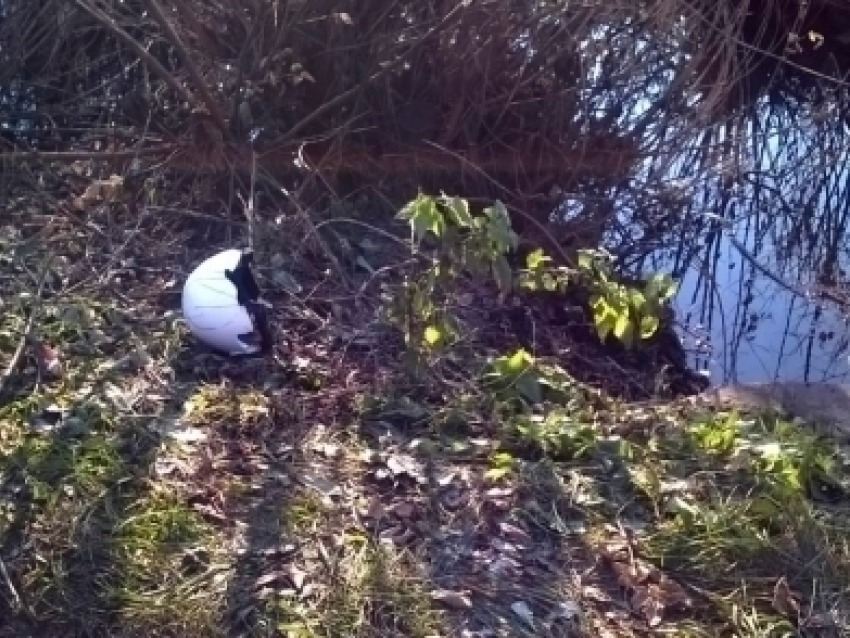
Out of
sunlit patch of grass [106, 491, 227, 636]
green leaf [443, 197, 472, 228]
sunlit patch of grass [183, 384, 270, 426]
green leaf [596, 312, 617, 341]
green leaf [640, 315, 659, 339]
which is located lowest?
sunlit patch of grass [106, 491, 227, 636]

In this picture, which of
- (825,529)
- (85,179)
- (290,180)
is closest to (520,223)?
(290,180)

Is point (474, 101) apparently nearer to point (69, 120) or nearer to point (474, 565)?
point (69, 120)

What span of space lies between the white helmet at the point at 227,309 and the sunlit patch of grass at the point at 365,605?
910 mm

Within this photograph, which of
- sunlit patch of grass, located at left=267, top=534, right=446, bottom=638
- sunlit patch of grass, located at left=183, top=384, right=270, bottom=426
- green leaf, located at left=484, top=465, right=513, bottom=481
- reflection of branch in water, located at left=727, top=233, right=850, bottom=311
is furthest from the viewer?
reflection of branch in water, located at left=727, top=233, right=850, bottom=311

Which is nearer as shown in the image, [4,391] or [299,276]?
[4,391]

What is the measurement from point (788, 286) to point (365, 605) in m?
3.01

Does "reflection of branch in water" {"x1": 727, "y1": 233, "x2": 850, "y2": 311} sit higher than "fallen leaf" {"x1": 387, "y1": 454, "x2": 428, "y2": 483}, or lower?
higher

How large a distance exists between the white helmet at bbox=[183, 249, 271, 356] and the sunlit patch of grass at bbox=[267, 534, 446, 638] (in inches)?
35.8

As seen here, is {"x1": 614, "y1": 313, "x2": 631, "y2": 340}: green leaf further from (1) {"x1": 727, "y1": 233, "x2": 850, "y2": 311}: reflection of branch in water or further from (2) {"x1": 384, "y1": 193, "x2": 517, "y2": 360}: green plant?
(1) {"x1": 727, "y1": 233, "x2": 850, "y2": 311}: reflection of branch in water

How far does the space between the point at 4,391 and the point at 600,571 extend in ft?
5.32

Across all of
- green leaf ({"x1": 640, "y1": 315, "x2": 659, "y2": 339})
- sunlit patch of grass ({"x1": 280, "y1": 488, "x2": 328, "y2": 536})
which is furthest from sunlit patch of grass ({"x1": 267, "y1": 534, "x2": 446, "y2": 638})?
green leaf ({"x1": 640, "y1": 315, "x2": 659, "y2": 339})

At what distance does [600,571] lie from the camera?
287 cm

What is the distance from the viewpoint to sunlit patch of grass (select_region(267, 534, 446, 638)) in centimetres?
264

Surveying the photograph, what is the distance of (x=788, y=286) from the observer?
5.14 metres
